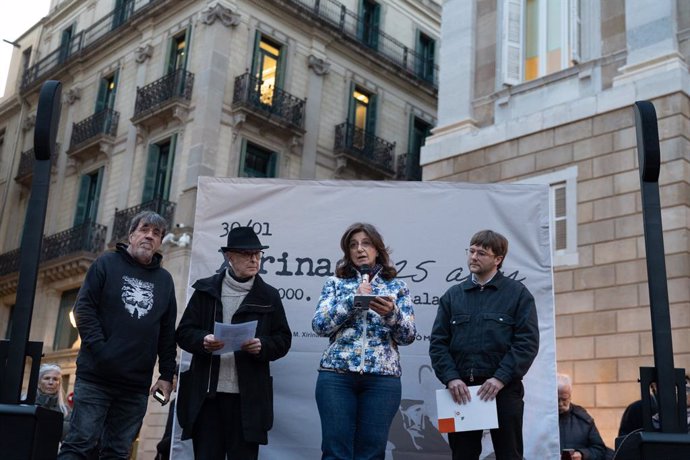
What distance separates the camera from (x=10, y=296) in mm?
22859

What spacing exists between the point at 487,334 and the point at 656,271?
1.01 meters

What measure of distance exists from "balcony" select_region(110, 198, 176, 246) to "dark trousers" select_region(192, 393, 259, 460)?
1415cm

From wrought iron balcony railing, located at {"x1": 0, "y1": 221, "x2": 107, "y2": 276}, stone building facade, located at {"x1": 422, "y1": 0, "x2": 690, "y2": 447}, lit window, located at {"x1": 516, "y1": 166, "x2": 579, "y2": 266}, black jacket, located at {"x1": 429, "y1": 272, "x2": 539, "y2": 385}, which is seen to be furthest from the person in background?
wrought iron balcony railing, located at {"x1": 0, "y1": 221, "x2": 107, "y2": 276}

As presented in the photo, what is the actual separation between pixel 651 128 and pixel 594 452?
127 inches

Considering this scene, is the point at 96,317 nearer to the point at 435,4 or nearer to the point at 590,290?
the point at 590,290

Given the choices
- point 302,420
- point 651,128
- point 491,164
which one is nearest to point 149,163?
point 491,164

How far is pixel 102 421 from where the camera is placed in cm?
448

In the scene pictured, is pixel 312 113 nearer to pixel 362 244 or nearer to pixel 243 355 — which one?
pixel 362 244

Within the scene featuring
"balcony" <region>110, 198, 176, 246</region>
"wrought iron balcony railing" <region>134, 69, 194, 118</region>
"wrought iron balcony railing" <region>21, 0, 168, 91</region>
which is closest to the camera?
"balcony" <region>110, 198, 176, 246</region>

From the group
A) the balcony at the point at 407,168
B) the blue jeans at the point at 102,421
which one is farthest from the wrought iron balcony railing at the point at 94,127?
the blue jeans at the point at 102,421

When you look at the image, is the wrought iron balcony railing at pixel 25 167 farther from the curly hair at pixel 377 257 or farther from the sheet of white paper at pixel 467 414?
the sheet of white paper at pixel 467 414

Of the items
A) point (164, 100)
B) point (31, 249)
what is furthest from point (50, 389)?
point (164, 100)

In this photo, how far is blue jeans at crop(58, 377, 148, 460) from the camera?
4352 mm

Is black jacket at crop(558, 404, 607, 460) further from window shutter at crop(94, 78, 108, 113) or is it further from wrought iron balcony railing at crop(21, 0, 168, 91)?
window shutter at crop(94, 78, 108, 113)
